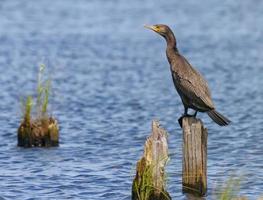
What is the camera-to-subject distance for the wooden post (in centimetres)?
1032

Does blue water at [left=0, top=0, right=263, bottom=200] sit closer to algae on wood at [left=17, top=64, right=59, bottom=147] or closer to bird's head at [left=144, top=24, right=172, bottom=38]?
algae on wood at [left=17, top=64, right=59, bottom=147]

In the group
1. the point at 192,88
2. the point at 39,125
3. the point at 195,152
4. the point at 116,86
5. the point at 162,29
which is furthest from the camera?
the point at 116,86

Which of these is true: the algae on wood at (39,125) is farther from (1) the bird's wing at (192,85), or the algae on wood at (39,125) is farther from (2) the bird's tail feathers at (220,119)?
(2) the bird's tail feathers at (220,119)

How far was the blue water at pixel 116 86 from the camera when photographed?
12.4m

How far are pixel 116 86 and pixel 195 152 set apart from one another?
36.3 ft

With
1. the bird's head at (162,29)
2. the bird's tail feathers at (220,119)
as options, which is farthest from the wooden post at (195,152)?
the bird's head at (162,29)

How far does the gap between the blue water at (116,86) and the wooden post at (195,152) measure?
29 cm

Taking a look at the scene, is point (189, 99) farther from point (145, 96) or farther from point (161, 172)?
point (145, 96)

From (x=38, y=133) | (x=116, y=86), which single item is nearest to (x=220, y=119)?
(x=38, y=133)

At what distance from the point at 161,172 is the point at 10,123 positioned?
7031 millimetres

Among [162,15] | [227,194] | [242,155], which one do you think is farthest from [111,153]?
[162,15]

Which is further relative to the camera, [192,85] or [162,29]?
[162,29]

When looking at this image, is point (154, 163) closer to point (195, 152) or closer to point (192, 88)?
point (195, 152)

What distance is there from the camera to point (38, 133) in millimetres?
13914
